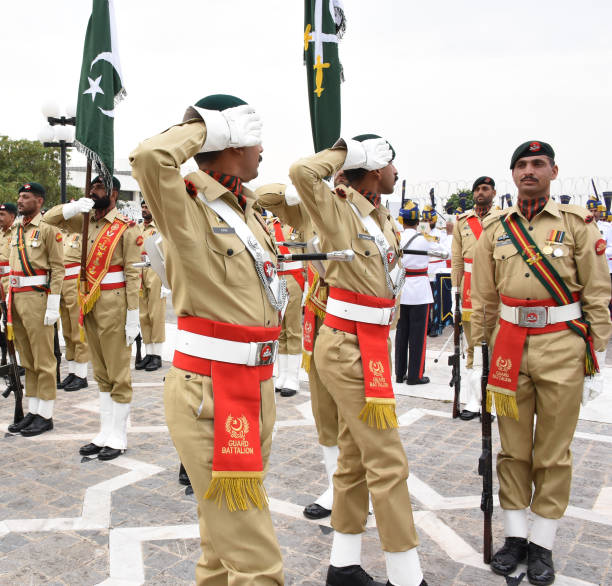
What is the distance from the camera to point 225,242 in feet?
7.75

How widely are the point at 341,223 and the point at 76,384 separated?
594 cm

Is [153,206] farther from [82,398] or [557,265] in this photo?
[82,398]

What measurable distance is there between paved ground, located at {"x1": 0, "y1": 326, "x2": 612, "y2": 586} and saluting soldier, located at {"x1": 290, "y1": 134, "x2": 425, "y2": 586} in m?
0.45

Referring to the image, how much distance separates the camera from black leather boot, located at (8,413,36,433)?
609 centimetres

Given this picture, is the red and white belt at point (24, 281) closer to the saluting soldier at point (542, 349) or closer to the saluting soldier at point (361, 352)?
the saluting soldier at point (361, 352)

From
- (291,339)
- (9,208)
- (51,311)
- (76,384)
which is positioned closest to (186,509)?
(51,311)

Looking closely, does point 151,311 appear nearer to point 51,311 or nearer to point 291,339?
point 291,339

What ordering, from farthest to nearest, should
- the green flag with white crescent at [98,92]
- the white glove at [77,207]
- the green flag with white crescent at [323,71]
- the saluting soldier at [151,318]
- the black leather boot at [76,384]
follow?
the saluting soldier at [151,318] < the black leather boot at [76,384] < the white glove at [77,207] < the green flag with white crescent at [98,92] < the green flag with white crescent at [323,71]

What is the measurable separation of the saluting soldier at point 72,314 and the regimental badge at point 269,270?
20.4 feet

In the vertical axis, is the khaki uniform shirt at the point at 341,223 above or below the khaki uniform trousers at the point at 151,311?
above

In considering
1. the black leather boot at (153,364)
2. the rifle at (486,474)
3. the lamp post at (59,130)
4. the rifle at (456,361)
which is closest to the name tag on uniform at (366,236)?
the rifle at (486,474)

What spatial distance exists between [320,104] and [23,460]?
4.15m

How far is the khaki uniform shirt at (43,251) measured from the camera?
6.34m

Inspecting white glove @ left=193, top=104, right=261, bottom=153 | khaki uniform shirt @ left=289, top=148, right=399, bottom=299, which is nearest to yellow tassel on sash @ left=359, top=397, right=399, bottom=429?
khaki uniform shirt @ left=289, top=148, right=399, bottom=299
